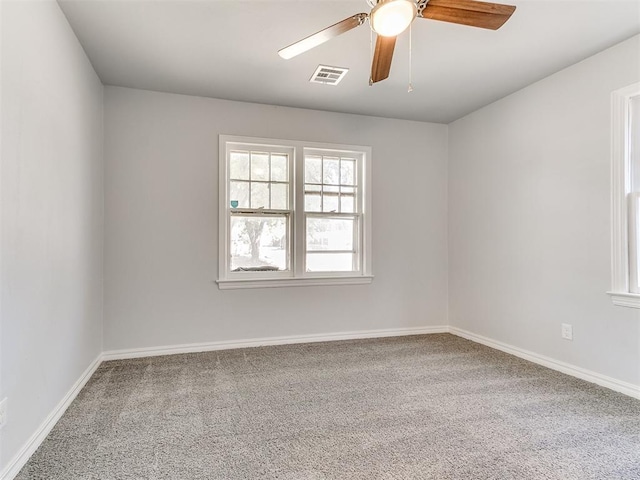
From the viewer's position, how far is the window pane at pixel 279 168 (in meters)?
4.04

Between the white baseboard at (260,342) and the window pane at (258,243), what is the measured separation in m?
0.75

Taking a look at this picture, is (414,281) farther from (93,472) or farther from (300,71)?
(93,472)

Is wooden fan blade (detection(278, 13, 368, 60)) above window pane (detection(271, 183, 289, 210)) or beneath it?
above

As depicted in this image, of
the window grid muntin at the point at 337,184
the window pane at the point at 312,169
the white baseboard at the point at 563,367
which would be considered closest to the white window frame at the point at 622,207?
the white baseboard at the point at 563,367

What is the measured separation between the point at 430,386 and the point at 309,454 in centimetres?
127

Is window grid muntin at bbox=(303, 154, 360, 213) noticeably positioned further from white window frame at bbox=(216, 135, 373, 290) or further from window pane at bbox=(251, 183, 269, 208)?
window pane at bbox=(251, 183, 269, 208)

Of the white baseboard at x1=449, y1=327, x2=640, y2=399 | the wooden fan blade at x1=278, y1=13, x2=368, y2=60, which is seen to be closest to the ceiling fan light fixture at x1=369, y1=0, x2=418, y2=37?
the wooden fan blade at x1=278, y1=13, x2=368, y2=60

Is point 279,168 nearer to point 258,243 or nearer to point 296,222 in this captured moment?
point 296,222

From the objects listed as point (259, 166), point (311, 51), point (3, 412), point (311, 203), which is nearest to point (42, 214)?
point (3, 412)

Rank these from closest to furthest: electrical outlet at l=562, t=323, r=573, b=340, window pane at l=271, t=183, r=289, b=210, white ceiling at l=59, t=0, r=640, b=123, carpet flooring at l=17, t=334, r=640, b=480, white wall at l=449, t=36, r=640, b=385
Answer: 1. carpet flooring at l=17, t=334, r=640, b=480
2. white ceiling at l=59, t=0, r=640, b=123
3. white wall at l=449, t=36, r=640, b=385
4. electrical outlet at l=562, t=323, r=573, b=340
5. window pane at l=271, t=183, r=289, b=210

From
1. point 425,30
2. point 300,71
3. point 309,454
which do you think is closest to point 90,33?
point 300,71

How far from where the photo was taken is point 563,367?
10.3ft

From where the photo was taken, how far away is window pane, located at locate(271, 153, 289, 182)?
4.04m

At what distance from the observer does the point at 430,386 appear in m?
2.83
